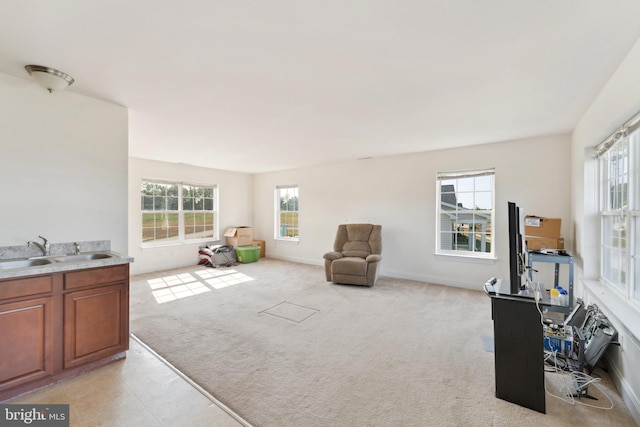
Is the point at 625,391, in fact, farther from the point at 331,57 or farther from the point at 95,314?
the point at 95,314

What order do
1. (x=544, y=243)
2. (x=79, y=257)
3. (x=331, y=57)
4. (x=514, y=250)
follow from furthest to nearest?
(x=544, y=243) < (x=79, y=257) < (x=331, y=57) < (x=514, y=250)

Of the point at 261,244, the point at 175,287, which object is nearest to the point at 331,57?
the point at 175,287

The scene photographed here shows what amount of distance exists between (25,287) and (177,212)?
4542 mm

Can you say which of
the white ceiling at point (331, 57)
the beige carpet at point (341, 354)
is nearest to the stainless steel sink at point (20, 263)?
the beige carpet at point (341, 354)

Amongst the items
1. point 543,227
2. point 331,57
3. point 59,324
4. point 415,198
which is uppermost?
point 331,57

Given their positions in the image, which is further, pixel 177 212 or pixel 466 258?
pixel 177 212

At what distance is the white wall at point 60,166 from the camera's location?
2.30 meters

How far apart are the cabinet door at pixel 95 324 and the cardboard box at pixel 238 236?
4.50 metres

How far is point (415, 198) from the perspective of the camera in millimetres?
5152

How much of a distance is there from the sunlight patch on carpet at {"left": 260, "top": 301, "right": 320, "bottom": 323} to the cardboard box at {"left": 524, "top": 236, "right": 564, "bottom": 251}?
2.91 metres

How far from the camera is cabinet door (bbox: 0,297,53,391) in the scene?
1.87 metres

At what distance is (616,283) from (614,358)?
Answer: 720 mm

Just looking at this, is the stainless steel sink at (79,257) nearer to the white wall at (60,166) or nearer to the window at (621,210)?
the white wall at (60,166)

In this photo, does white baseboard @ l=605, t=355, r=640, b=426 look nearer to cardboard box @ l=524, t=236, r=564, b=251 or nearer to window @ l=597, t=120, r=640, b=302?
window @ l=597, t=120, r=640, b=302
